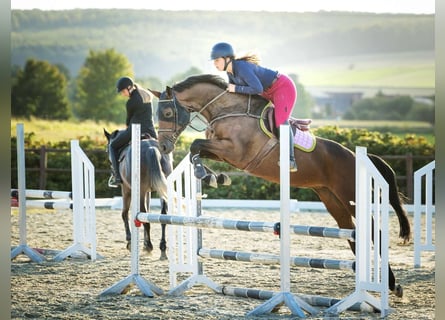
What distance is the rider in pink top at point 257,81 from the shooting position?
5762mm

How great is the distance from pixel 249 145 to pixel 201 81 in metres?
0.65

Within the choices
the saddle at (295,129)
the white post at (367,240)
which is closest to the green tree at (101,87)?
the saddle at (295,129)

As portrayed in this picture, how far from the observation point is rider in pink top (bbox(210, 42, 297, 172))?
5.76 metres

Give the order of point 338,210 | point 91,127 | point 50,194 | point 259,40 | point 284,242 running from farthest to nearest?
point 259,40 → point 91,127 → point 50,194 → point 338,210 → point 284,242

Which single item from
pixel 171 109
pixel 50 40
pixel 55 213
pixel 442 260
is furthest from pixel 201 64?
pixel 442 260

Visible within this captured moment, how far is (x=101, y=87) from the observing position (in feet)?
83.8

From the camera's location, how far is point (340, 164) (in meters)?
5.96

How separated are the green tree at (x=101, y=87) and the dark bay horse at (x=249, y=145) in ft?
60.5

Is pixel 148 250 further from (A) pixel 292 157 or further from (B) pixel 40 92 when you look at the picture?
(B) pixel 40 92

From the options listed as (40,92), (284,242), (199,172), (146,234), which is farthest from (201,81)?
(40,92)

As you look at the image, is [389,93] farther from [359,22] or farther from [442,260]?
[442,260]

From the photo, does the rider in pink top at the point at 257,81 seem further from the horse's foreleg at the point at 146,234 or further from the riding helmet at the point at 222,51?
the horse's foreleg at the point at 146,234

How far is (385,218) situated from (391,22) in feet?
87.1

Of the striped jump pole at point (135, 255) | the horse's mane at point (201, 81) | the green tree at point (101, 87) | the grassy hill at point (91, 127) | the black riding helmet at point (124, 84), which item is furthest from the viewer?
the green tree at point (101, 87)
